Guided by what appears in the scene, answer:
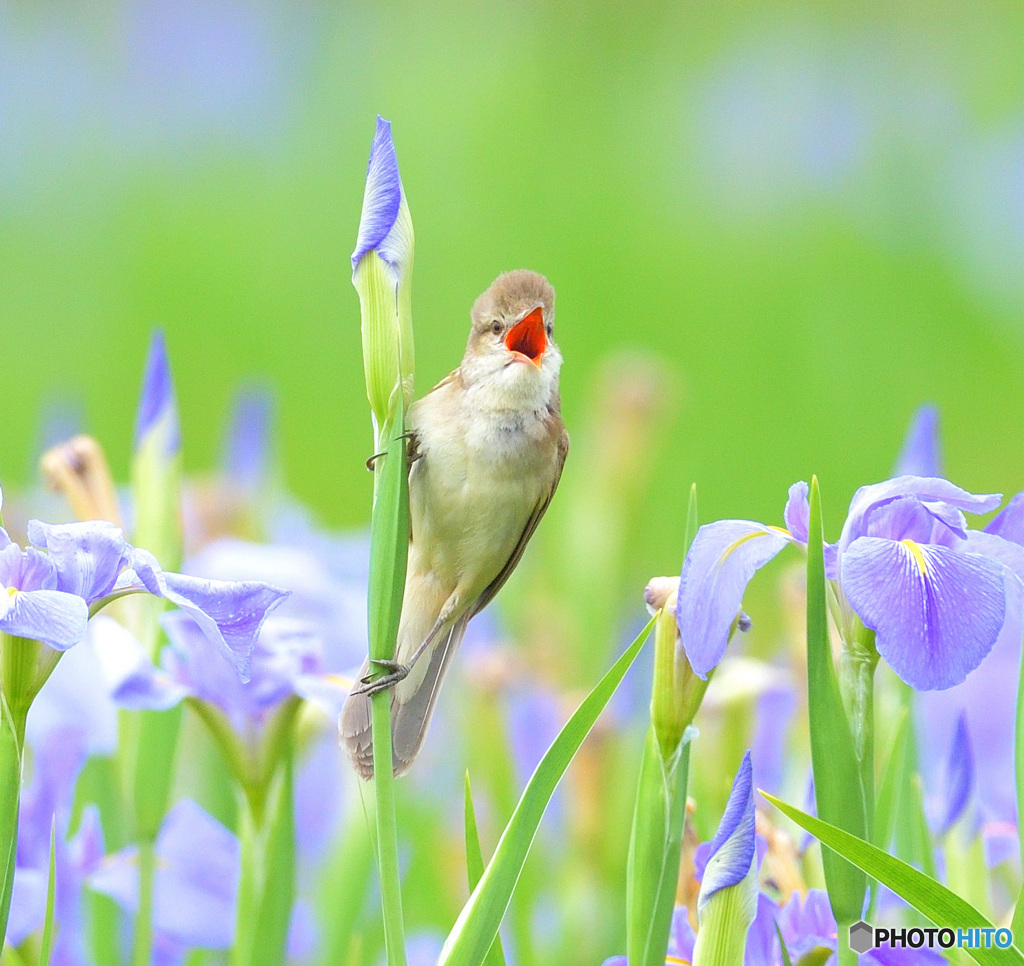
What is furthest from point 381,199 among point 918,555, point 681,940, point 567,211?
point 567,211

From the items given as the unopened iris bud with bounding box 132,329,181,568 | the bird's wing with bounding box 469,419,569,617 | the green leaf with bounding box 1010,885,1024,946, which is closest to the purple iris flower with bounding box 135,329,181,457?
the unopened iris bud with bounding box 132,329,181,568

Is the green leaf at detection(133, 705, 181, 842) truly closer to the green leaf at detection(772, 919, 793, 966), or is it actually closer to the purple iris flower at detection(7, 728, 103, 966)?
the purple iris flower at detection(7, 728, 103, 966)

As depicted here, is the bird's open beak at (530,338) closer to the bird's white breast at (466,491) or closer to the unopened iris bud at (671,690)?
the bird's white breast at (466,491)

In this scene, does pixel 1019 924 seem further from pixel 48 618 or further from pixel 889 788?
pixel 48 618

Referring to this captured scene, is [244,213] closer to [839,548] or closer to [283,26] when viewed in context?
[283,26]

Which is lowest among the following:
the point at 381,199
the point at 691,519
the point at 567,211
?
the point at 691,519

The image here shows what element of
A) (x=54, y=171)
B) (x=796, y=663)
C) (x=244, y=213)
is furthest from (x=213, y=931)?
(x=54, y=171)
